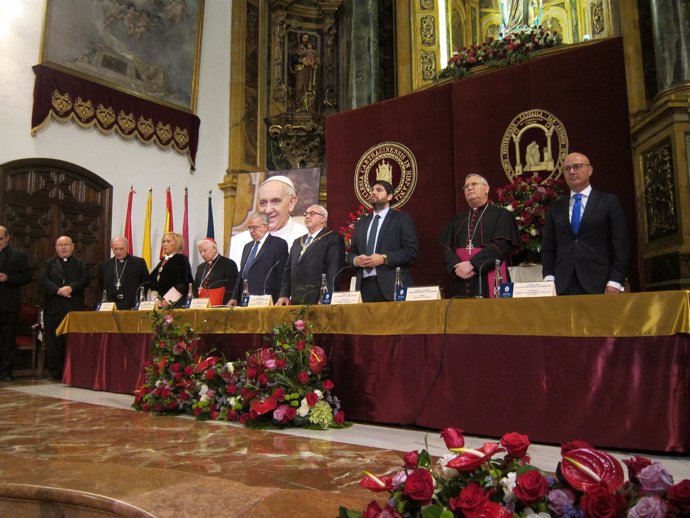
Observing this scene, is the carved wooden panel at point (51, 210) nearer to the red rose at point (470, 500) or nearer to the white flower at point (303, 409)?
the white flower at point (303, 409)

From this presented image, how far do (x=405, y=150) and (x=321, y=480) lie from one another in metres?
3.98

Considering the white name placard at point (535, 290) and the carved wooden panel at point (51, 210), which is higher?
the carved wooden panel at point (51, 210)

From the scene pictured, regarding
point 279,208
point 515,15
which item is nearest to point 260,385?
point 279,208

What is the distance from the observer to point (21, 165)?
6.55 m

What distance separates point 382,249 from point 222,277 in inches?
69.4

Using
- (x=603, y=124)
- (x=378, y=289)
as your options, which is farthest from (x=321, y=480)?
(x=603, y=124)

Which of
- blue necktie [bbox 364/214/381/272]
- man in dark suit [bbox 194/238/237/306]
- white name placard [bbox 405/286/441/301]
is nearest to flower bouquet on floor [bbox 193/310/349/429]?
white name placard [bbox 405/286/441/301]

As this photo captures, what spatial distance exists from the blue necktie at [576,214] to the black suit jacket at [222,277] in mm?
2831

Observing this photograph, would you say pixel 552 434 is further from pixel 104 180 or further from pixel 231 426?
pixel 104 180

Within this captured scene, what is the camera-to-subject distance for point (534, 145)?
4707 millimetres

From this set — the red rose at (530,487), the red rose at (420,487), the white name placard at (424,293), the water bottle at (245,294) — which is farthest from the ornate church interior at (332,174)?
the red rose at (530,487)

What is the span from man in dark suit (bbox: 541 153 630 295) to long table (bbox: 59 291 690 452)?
48 cm

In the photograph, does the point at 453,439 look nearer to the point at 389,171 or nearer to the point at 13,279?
the point at 389,171

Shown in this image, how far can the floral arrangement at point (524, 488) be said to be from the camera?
93cm
